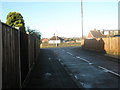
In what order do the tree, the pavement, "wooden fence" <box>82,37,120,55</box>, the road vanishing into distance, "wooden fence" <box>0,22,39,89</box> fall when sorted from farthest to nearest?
the tree, "wooden fence" <box>82,37,120,55</box>, the road vanishing into distance, the pavement, "wooden fence" <box>0,22,39,89</box>

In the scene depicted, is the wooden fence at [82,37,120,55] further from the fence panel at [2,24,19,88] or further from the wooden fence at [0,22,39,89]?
the fence panel at [2,24,19,88]

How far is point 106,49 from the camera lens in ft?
84.1

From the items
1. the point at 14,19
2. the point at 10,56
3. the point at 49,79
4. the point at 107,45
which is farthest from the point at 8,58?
the point at 14,19

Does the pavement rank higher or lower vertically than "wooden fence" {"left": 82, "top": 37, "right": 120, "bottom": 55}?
lower

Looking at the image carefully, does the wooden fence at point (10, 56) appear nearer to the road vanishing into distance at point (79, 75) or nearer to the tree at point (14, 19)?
Answer: the road vanishing into distance at point (79, 75)

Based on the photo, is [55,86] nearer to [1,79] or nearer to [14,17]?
[1,79]

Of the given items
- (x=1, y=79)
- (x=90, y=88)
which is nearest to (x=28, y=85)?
(x=90, y=88)

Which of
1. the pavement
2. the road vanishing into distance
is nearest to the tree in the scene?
the road vanishing into distance

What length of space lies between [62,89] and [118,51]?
53.5ft

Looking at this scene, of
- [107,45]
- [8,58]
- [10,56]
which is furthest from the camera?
[107,45]

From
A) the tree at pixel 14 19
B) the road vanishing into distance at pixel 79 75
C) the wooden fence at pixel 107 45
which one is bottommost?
the road vanishing into distance at pixel 79 75

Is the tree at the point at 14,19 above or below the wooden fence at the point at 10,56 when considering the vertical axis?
above

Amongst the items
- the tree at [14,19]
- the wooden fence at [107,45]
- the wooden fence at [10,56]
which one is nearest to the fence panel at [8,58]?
the wooden fence at [10,56]

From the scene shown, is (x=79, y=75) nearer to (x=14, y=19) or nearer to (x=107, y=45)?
(x=107, y=45)
